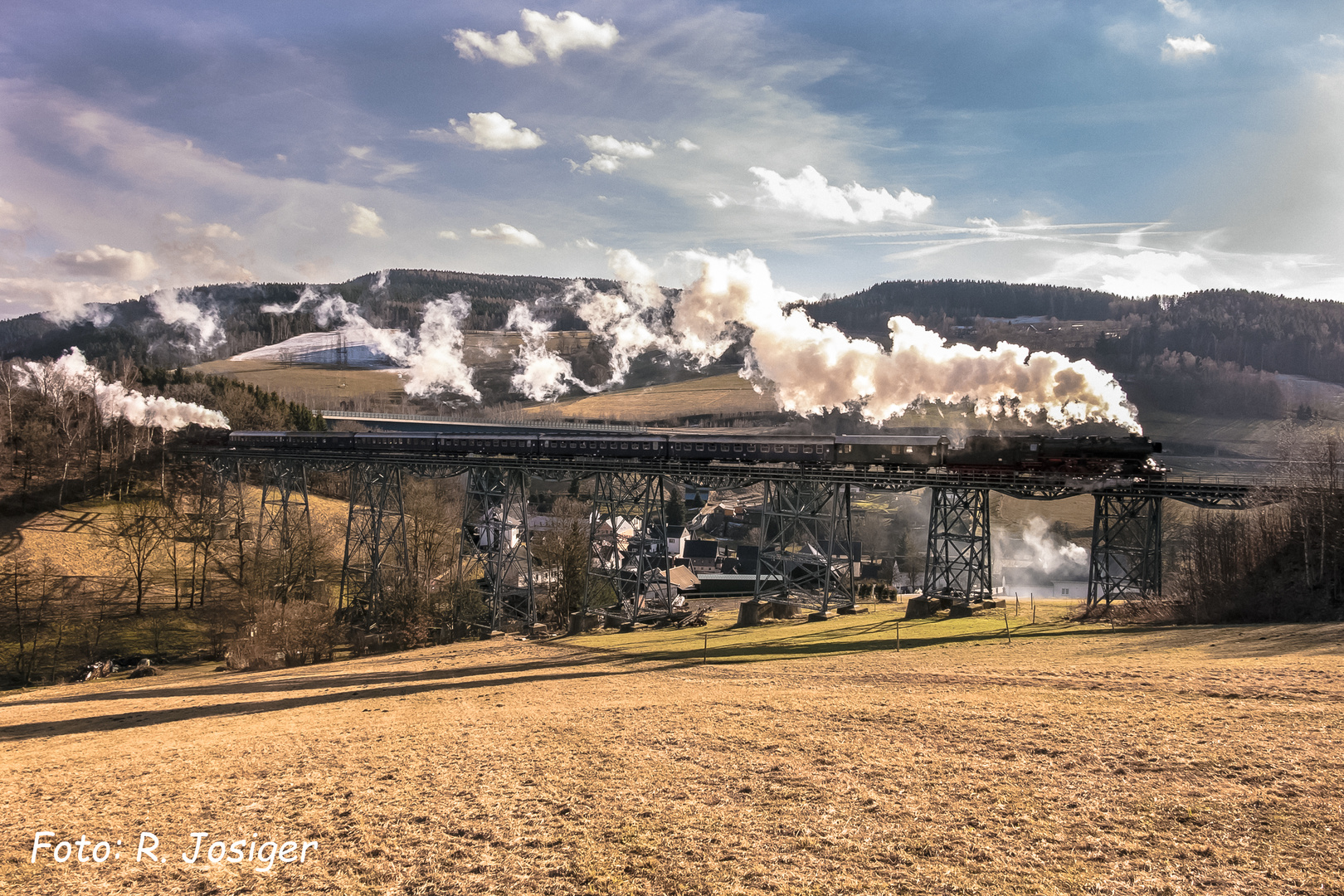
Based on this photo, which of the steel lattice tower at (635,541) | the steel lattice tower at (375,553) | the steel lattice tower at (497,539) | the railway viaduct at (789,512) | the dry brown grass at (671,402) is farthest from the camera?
the dry brown grass at (671,402)

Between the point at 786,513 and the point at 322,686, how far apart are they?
22.3 meters

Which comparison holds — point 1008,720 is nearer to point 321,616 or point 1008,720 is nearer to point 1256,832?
point 1256,832

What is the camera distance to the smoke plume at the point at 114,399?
207 feet

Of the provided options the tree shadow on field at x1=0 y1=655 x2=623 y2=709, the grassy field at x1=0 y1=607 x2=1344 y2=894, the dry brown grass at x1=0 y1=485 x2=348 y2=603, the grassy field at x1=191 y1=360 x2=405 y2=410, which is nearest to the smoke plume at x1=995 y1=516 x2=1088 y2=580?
the grassy field at x1=0 y1=607 x2=1344 y2=894

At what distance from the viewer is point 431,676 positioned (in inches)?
1017

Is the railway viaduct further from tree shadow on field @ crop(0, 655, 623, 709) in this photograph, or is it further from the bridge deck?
tree shadow on field @ crop(0, 655, 623, 709)

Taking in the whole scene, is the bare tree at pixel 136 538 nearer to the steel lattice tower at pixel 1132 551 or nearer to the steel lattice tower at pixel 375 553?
the steel lattice tower at pixel 375 553

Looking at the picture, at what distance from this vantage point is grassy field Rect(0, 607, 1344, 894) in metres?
8.47

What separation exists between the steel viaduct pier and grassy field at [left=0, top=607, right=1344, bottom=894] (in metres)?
12.9

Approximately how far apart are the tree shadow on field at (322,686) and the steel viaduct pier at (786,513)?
39.1ft

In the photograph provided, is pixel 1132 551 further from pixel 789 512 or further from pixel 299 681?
pixel 299 681

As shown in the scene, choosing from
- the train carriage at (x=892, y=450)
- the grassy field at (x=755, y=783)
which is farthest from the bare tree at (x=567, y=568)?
the grassy field at (x=755, y=783)

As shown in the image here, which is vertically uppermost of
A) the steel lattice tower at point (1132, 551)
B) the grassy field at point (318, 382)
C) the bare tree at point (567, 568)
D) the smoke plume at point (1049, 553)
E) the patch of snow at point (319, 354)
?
the patch of snow at point (319, 354)

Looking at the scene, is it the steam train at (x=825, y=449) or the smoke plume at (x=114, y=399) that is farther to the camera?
the smoke plume at (x=114, y=399)
